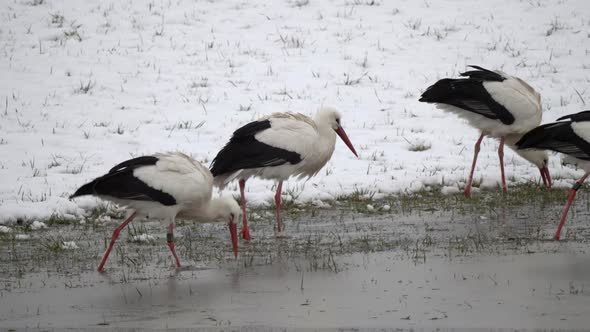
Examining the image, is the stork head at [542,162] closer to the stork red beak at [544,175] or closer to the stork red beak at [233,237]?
the stork red beak at [544,175]

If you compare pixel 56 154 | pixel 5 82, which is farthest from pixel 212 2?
pixel 56 154

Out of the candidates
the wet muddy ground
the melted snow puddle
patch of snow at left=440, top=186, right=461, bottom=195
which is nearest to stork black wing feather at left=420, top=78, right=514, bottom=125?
patch of snow at left=440, top=186, right=461, bottom=195

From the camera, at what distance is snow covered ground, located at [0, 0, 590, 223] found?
11938 millimetres

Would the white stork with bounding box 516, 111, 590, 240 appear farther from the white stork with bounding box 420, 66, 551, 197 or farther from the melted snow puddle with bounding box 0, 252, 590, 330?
the white stork with bounding box 420, 66, 551, 197

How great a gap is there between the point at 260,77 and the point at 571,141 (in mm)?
8360

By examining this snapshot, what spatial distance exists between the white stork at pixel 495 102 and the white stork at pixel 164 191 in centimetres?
414

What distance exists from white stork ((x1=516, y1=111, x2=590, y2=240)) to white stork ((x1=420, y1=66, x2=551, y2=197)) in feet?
6.70

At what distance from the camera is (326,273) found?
729 centimetres

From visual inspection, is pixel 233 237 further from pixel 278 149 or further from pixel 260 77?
pixel 260 77

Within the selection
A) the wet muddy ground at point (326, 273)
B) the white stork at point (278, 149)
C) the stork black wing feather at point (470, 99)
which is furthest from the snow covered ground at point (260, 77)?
the wet muddy ground at point (326, 273)

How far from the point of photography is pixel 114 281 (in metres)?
7.24

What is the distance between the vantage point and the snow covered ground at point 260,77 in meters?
11.9

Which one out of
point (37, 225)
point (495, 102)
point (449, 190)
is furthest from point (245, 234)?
point (495, 102)

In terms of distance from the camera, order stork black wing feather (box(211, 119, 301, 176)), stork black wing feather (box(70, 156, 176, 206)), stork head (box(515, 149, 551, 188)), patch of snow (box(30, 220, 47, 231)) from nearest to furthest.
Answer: stork black wing feather (box(70, 156, 176, 206)) < patch of snow (box(30, 220, 47, 231)) < stork black wing feather (box(211, 119, 301, 176)) < stork head (box(515, 149, 551, 188))
